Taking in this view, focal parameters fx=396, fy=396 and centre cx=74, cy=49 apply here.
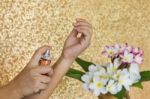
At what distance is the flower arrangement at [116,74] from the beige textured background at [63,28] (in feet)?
1.89

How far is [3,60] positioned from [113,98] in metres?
0.66

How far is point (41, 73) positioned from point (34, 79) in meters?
0.02

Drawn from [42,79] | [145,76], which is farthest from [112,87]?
[42,79]

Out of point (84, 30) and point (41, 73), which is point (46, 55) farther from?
point (84, 30)

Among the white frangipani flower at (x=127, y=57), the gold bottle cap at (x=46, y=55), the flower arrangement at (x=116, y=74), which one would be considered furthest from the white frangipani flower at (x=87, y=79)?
the gold bottle cap at (x=46, y=55)

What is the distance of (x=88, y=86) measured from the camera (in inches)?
45.4

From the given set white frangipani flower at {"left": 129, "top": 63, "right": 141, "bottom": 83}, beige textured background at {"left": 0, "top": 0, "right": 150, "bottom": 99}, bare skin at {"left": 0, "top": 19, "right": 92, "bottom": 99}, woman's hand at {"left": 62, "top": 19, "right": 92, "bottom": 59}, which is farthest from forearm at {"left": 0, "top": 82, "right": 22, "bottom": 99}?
beige textured background at {"left": 0, "top": 0, "right": 150, "bottom": 99}

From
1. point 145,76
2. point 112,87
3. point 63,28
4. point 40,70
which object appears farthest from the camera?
point 63,28

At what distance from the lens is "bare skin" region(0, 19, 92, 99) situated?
937 millimetres

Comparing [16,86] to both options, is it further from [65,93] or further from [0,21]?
[65,93]

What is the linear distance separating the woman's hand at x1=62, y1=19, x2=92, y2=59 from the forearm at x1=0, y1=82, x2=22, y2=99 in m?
0.22

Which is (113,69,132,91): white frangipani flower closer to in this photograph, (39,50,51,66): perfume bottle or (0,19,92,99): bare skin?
(0,19,92,99): bare skin

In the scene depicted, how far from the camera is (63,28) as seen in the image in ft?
6.01

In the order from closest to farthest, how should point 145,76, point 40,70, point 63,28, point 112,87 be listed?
point 40,70, point 112,87, point 145,76, point 63,28
